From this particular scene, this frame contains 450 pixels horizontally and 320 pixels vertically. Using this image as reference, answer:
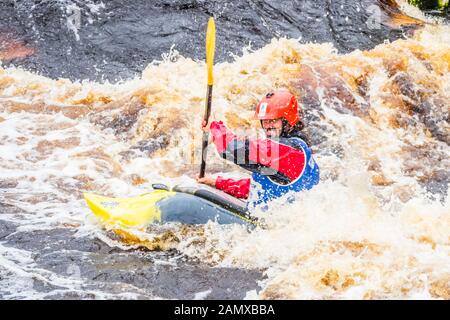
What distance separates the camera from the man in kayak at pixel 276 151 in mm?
5078

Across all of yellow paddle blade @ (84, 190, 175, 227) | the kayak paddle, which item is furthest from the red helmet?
yellow paddle blade @ (84, 190, 175, 227)

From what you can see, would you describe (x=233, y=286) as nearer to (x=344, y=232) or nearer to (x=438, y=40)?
(x=344, y=232)

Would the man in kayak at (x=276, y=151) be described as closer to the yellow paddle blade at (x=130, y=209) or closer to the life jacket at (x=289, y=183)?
the life jacket at (x=289, y=183)

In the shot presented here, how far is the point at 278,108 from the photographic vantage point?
507 centimetres

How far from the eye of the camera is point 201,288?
4664 mm

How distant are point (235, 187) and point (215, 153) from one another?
2592mm

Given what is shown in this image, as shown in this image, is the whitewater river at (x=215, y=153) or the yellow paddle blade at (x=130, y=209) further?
the yellow paddle blade at (x=130, y=209)

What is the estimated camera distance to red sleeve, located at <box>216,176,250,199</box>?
5.72 metres

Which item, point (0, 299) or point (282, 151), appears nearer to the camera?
point (0, 299)

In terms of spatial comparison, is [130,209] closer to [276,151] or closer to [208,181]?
[208,181]

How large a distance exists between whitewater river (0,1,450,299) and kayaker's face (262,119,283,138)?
22.6 inches

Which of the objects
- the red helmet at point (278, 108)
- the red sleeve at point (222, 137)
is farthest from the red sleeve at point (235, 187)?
the red helmet at point (278, 108)
